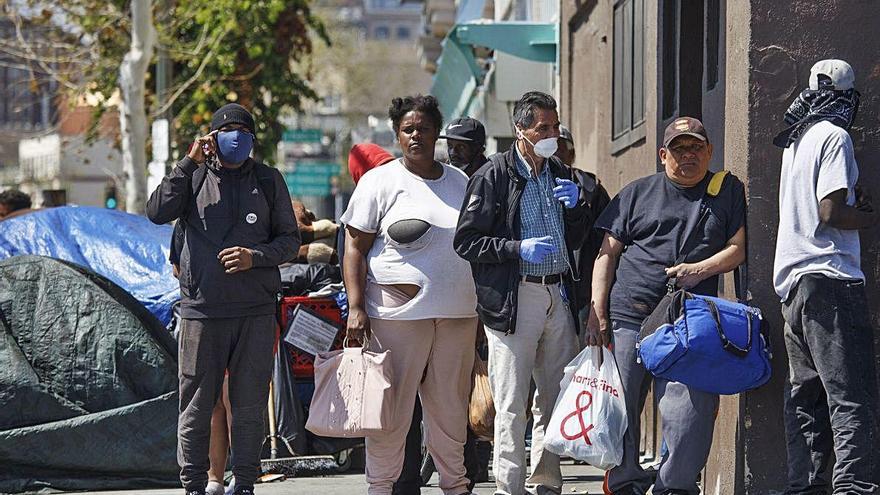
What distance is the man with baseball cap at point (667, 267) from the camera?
6930 mm

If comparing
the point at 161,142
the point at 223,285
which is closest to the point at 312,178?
the point at 161,142

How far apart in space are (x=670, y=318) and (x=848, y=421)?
34.1 inches

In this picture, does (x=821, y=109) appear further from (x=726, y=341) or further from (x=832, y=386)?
(x=832, y=386)

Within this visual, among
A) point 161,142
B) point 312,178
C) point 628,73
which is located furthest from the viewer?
point 312,178

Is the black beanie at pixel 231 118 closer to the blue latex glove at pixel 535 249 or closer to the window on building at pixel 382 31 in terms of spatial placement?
the blue latex glove at pixel 535 249

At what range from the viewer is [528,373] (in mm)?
7348

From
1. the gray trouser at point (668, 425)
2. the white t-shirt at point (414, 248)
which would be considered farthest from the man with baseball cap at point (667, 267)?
the white t-shirt at point (414, 248)

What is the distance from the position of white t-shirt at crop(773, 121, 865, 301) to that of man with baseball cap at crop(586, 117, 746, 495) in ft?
1.12

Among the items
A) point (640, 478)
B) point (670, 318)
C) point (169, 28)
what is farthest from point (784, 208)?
point (169, 28)

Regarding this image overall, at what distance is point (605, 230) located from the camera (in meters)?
7.26

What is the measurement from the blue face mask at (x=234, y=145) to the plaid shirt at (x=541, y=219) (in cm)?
137

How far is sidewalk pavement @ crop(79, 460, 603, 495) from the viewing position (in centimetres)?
877

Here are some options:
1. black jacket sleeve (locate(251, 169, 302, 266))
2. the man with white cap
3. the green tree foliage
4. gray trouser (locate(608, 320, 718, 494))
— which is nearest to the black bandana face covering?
the man with white cap

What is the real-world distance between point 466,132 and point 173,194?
193 centimetres
